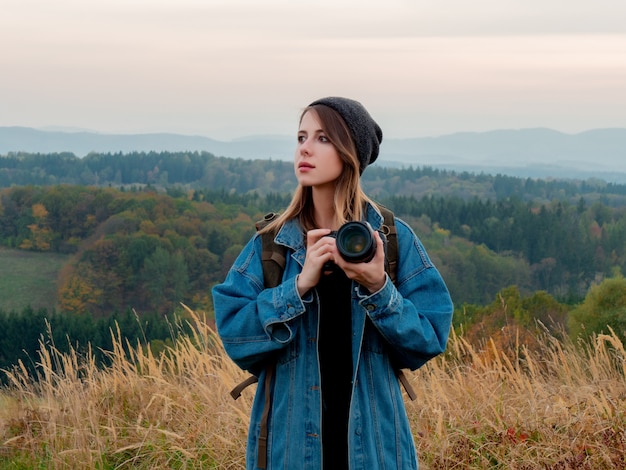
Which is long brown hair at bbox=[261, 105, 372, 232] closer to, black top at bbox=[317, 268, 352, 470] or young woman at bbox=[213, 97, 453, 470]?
young woman at bbox=[213, 97, 453, 470]

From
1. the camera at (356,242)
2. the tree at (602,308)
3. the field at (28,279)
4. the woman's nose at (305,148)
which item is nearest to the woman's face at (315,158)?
the woman's nose at (305,148)

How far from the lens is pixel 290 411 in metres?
1.96

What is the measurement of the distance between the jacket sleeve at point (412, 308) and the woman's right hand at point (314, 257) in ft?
0.40

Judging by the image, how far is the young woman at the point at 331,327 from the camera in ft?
6.31

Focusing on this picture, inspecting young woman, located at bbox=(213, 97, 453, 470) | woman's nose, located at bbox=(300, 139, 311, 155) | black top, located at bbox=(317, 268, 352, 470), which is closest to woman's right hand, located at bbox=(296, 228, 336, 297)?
young woman, located at bbox=(213, 97, 453, 470)

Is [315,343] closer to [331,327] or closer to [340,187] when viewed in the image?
[331,327]

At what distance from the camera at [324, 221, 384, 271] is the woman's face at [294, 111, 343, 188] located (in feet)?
0.79

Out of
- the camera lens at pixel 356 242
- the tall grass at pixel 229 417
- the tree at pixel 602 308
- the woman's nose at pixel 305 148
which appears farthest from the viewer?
the tree at pixel 602 308

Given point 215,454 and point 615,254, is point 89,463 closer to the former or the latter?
point 215,454

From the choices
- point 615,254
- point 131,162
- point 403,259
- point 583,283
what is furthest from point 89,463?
point 131,162

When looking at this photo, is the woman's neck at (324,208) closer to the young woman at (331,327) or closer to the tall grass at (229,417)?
the young woman at (331,327)

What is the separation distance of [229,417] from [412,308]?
207 cm

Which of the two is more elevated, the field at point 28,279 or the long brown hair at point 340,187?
the long brown hair at point 340,187

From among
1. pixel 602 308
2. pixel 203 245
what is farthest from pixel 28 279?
pixel 602 308
